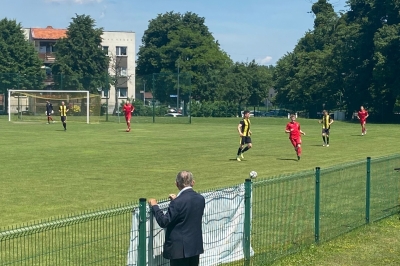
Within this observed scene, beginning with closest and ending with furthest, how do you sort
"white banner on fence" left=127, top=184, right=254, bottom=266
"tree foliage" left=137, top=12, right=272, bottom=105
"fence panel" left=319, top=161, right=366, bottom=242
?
"white banner on fence" left=127, top=184, right=254, bottom=266, "fence panel" left=319, top=161, right=366, bottom=242, "tree foliage" left=137, top=12, right=272, bottom=105

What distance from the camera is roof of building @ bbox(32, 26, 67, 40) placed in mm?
101812

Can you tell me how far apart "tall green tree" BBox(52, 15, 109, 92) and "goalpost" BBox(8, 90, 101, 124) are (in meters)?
31.9

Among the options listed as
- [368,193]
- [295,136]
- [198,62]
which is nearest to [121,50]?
[198,62]

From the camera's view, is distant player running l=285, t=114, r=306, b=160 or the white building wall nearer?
distant player running l=285, t=114, r=306, b=160

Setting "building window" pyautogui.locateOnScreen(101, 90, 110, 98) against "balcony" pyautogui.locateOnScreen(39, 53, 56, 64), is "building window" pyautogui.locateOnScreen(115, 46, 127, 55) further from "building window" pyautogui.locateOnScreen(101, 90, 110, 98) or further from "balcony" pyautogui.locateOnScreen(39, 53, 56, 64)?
"building window" pyautogui.locateOnScreen(101, 90, 110, 98)

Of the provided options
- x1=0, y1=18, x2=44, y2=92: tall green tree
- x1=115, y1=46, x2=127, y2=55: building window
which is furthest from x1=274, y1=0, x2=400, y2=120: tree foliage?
x1=0, y1=18, x2=44, y2=92: tall green tree

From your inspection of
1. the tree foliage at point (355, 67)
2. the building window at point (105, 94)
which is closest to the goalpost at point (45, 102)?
the building window at point (105, 94)

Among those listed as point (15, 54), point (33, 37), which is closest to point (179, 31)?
point (33, 37)

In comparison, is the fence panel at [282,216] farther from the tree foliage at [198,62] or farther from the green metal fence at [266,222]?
the tree foliage at [198,62]

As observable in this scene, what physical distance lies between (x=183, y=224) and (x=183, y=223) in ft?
0.05

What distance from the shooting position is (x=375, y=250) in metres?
11.2

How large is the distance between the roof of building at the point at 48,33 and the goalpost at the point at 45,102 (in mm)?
43463

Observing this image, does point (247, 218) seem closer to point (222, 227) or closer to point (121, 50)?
point (222, 227)

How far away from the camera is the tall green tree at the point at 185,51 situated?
105781 millimetres
